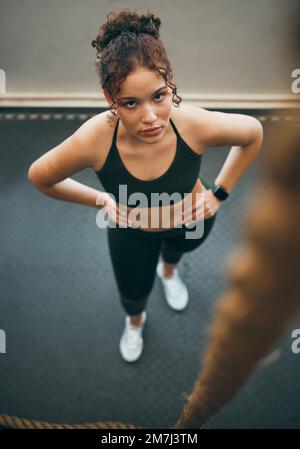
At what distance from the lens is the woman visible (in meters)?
0.62

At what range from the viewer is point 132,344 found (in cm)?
134

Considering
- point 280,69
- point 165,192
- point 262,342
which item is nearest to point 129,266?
point 165,192

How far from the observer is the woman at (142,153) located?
0.62m

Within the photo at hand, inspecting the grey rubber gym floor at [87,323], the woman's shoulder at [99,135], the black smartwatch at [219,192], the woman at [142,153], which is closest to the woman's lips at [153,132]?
the woman at [142,153]

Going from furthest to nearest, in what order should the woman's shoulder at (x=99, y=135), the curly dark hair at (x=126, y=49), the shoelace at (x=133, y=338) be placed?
the shoelace at (x=133, y=338) → the woman's shoulder at (x=99, y=135) → the curly dark hair at (x=126, y=49)

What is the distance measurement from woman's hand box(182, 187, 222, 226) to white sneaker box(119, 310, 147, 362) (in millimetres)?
574

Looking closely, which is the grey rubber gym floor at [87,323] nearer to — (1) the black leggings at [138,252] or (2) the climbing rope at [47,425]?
(2) the climbing rope at [47,425]

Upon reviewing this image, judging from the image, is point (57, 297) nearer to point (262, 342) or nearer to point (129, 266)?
point (129, 266)

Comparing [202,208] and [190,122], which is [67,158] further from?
[202,208]

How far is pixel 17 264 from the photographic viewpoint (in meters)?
1.59

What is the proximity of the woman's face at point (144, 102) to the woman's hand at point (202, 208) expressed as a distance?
0.28 metres

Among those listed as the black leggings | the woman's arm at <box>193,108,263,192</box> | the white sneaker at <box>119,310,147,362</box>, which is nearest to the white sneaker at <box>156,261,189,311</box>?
the white sneaker at <box>119,310,147,362</box>

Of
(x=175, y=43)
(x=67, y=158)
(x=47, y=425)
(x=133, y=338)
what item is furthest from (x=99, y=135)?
(x=175, y=43)

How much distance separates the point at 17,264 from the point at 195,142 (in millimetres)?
1110
